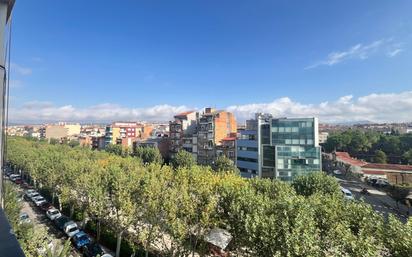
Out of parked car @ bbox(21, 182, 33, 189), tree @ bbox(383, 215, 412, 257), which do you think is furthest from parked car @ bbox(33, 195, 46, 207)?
tree @ bbox(383, 215, 412, 257)

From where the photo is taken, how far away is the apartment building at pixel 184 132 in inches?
2199

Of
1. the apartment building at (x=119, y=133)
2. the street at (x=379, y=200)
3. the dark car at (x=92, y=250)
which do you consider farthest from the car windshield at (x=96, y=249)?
the apartment building at (x=119, y=133)

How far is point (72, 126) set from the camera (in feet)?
476

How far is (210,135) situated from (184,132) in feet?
27.6

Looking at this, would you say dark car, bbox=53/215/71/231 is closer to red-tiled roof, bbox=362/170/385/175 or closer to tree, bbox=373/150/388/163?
red-tiled roof, bbox=362/170/385/175

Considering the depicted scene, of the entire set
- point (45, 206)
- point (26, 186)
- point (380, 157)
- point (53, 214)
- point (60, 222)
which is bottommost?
point (26, 186)

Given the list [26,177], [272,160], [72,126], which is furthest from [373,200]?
[72,126]

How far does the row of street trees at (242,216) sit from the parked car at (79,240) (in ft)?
7.47

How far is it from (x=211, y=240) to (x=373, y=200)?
33.0 metres

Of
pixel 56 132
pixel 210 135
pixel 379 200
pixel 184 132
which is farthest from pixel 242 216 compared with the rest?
pixel 56 132

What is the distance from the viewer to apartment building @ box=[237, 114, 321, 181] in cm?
3875

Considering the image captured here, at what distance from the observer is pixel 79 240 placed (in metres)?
20.0

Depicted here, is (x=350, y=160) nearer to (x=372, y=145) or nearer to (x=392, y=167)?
(x=392, y=167)

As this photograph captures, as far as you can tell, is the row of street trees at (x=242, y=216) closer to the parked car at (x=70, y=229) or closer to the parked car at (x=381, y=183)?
the parked car at (x=70, y=229)
